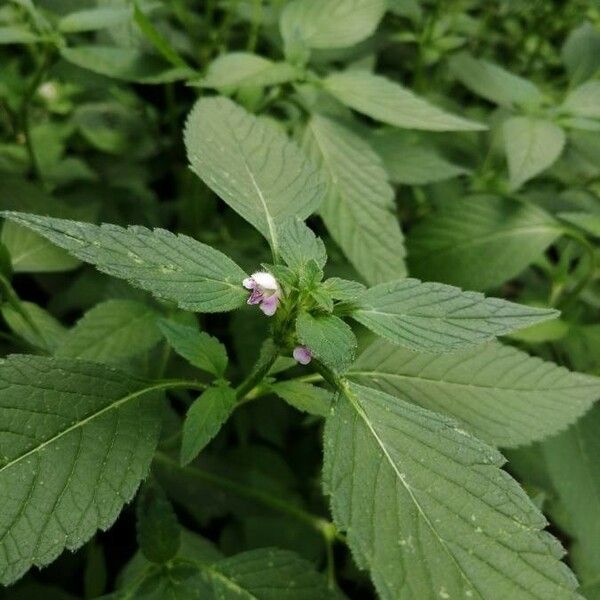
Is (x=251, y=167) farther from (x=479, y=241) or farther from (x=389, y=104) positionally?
(x=479, y=241)

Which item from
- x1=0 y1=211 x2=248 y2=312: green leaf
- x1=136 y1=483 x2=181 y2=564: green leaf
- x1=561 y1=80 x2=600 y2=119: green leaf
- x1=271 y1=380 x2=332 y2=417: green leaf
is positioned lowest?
x1=136 y1=483 x2=181 y2=564: green leaf

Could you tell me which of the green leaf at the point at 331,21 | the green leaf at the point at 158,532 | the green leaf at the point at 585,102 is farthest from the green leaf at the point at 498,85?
the green leaf at the point at 158,532

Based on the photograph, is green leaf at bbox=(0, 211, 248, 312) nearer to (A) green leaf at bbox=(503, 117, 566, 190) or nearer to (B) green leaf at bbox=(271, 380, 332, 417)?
(B) green leaf at bbox=(271, 380, 332, 417)

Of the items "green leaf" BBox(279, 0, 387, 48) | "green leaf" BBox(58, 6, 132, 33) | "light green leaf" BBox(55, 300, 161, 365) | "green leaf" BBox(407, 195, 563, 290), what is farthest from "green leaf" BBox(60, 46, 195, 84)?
"green leaf" BBox(407, 195, 563, 290)

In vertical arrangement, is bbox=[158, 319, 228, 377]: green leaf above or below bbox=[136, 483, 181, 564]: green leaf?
above

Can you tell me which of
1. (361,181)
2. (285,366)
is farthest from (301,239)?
(361,181)

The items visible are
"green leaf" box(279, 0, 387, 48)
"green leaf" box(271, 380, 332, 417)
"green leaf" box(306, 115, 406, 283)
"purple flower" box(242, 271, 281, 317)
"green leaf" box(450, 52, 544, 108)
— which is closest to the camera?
"purple flower" box(242, 271, 281, 317)

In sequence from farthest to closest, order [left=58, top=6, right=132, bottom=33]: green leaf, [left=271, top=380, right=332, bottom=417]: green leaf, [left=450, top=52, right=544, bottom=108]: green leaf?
[left=450, top=52, right=544, bottom=108]: green leaf < [left=58, top=6, right=132, bottom=33]: green leaf < [left=271, top=380, right=332, bottom=417]: green leaf
